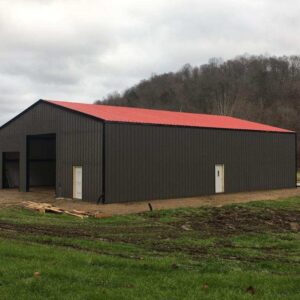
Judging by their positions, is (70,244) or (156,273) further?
(70,244)

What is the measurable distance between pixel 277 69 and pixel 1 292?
10540 centimetres

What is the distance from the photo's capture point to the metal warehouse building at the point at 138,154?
24938 millimetres

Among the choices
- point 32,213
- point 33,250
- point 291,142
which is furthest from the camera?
point 291,142

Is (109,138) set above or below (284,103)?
below

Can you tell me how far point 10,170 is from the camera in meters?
36.0

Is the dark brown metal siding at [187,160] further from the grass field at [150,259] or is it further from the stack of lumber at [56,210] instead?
the grass field at [150,259]

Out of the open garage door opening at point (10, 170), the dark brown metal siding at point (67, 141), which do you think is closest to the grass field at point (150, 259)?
the dark brown metal siding at point (67, 141)

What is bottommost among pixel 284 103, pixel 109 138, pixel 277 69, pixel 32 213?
pixel 32 213

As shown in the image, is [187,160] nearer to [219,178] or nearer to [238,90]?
[219,178]

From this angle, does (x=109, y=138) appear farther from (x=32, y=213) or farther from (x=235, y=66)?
(x=235, y=66)

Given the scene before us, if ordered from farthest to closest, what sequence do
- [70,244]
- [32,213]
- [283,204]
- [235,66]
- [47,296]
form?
1. [235,66]
2. [283,204]
3. [32,213]
4. [70,244]
5. [47,296]

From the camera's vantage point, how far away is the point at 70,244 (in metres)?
11.1

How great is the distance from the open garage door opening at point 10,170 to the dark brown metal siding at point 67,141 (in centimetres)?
317

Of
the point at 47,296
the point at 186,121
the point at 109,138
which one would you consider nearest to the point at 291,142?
the point at 186,121
